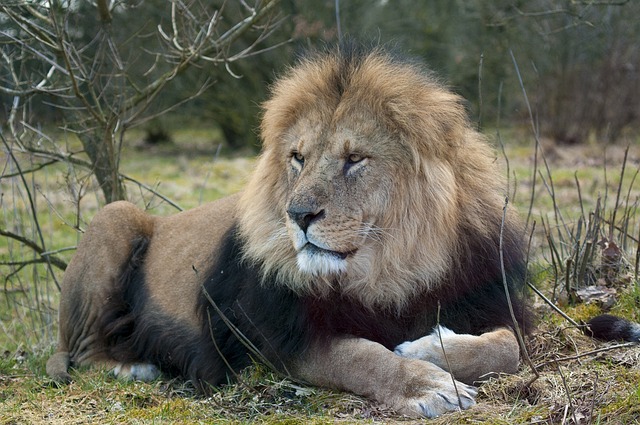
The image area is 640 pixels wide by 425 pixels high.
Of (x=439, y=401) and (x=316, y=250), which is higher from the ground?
(x=316, y=250)

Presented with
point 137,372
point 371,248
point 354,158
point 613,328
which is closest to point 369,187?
point 354,158

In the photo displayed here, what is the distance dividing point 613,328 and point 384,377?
4.95ft

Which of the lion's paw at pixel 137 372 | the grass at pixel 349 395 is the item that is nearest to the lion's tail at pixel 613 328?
the grass at pixel 349 395

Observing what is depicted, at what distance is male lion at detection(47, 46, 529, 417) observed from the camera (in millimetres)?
4035

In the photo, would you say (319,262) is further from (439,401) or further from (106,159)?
(106,159)

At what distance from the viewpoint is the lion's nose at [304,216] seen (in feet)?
13.0

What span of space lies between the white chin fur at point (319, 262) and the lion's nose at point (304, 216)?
12cm

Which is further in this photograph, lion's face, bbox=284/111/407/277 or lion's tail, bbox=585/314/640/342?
lion's tail, bbox=585/314/640/342

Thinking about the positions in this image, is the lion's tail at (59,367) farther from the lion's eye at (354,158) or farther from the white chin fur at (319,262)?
the lion's eye at (354,158)

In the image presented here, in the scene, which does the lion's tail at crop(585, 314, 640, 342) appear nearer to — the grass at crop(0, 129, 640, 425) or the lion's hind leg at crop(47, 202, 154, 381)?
the grass at crop(0, 129, 640, 425)

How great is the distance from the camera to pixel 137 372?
17.3 ft

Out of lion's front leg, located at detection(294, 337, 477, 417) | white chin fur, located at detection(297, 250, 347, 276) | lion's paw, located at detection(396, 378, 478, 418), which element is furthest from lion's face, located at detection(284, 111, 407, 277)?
lion's paw, located at detection(396, 378, 478, 418)

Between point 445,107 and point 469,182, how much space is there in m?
0.40

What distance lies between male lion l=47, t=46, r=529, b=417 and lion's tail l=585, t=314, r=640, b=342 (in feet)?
1.71
